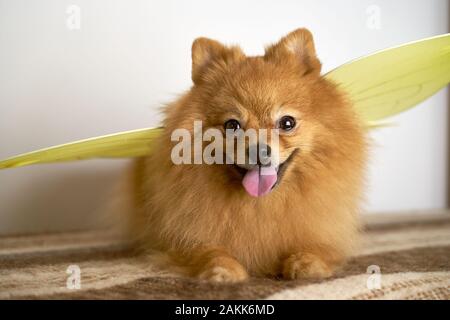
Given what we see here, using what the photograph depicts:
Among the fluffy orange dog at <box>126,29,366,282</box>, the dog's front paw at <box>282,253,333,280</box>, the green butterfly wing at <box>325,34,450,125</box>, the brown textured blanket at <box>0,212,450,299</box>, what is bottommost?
the brown textured blanket at <box>0,212,450,299</box>

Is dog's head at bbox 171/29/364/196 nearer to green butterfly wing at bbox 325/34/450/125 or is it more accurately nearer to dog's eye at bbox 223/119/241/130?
dog's eye at bbox 223/119/241/130

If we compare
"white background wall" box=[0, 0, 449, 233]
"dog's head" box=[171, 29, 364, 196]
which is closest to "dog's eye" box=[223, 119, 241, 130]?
"dog's head" box=[171, 29, 364, 196]

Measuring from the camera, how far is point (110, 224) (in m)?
2.28

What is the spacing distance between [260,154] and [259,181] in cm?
10

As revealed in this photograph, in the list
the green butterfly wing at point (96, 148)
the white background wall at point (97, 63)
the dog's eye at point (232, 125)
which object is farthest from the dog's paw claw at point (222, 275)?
the white background wall at point (97, 63)

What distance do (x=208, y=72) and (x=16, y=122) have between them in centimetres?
126

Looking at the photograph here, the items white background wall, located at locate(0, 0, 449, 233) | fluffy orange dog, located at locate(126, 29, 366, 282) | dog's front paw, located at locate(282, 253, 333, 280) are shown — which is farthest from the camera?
white background wall, located at locate(0, 0, 449, 233)

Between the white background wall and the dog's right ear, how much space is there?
762 millimetres

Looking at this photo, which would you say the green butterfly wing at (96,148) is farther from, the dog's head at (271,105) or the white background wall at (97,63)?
the white background wall at (97,63)

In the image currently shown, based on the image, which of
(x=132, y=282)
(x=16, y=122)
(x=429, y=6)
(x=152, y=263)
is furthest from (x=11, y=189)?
(x=429, y=6)

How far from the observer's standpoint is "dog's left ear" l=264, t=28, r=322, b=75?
5.38 feet

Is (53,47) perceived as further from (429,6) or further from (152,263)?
(429,6)

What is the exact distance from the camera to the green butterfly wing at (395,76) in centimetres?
169

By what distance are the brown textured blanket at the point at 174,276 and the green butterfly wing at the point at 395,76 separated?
1.91 ft
